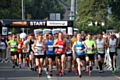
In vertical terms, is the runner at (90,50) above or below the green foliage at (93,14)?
below

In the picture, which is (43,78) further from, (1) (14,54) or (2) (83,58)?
(1) (14,54)

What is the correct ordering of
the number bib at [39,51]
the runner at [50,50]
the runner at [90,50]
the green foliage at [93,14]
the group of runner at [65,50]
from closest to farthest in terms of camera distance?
the group of runner at [65,50]
the runner at [50,50]
the number bib at [39,51]
the runner at [90,50]
the green foliage at [93,14]

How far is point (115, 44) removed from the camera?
23906mm

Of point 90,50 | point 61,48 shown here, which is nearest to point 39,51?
Result: point 61,48

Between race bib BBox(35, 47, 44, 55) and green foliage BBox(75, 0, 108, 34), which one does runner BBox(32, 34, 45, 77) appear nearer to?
race bib BBox(35, 47, 44, 55)

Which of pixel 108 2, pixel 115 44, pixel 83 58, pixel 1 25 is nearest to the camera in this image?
pixel 83 58

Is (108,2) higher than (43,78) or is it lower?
higher

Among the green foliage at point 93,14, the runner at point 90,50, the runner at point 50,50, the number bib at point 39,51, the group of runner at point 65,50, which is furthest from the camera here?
the green foliage at point 93,14

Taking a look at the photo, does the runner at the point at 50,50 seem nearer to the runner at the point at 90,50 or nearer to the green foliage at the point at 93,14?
the runner at the point at 90,50

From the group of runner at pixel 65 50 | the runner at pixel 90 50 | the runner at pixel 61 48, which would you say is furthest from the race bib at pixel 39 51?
the runner at pixel 90 50

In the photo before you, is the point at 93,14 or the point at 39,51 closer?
the point at 39,51

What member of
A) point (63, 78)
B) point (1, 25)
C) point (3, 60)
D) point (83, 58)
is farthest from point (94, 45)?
point (1, 25)

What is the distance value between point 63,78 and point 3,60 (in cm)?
1391

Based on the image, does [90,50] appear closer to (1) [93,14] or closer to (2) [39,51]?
(2) [39,51]
